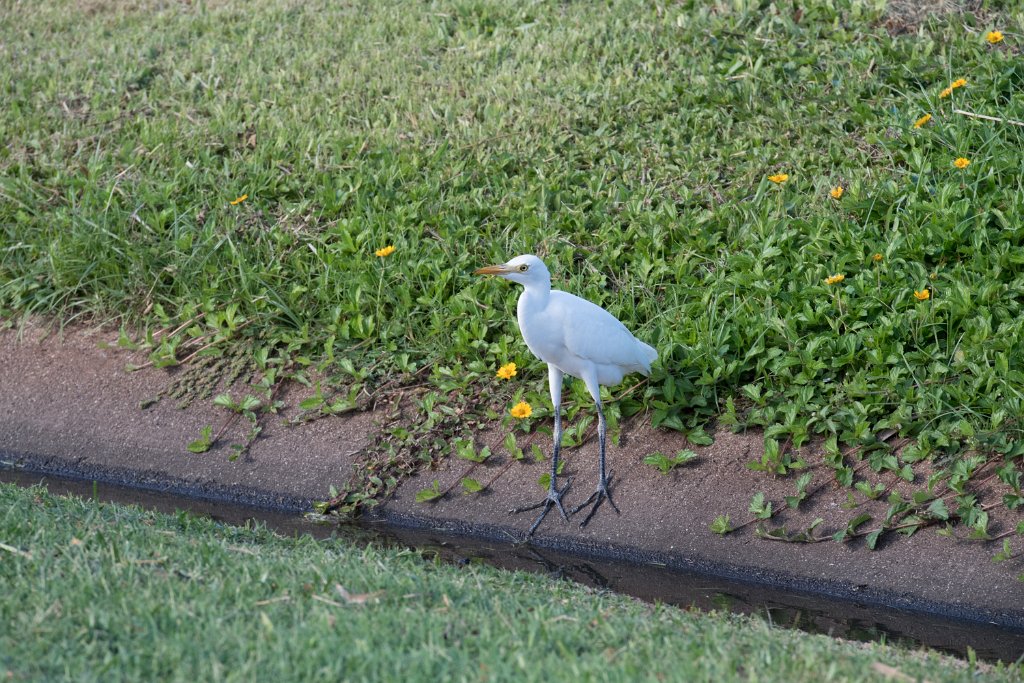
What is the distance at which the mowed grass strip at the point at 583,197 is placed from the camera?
5492mm

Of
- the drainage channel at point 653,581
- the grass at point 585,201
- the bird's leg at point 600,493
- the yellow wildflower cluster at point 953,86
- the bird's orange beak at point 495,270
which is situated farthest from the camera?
the yellow wildflower cluster at point 953,86

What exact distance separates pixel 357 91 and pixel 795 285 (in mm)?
3870

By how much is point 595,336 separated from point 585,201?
1.89 metres

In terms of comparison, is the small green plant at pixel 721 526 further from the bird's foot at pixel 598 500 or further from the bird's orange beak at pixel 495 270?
the bird's orange beak at pixel 495 270

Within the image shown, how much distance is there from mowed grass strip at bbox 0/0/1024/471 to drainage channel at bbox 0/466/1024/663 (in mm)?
806

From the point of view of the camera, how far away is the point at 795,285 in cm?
578

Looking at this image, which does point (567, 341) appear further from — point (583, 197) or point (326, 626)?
point (326, 626)

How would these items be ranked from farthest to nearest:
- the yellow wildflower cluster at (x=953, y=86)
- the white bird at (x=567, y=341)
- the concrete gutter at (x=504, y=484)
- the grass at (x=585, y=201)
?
the yellow wildflower cluster at (x=953, y=86), the grass at (x=585, y=201), the white bird at (x=567, y=341), the concrete gutter at (x=504, y=484)

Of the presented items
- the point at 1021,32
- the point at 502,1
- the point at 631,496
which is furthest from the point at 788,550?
the point at 502,1

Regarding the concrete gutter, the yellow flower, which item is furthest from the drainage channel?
the yellow flower

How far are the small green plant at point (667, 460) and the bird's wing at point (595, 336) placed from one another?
0.45m

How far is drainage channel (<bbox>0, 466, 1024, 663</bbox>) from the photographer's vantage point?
14.3 ft

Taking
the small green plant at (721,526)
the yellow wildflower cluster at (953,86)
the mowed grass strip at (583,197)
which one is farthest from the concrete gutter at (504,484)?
the yellow wildflower cluster at (953,86)

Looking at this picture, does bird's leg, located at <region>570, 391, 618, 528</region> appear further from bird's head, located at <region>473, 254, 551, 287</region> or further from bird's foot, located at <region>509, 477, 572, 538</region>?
bird's head, located at <region>473, 254, 551, 287</region>
